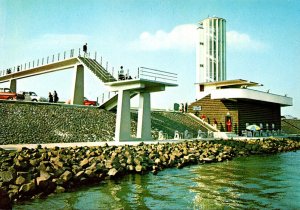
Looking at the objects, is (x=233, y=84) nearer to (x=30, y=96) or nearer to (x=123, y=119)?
(x=123, y=119)

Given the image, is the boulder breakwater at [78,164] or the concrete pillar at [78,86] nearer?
the boulder breakwater at [78,164]

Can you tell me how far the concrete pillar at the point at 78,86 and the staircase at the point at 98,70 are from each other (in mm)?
2111

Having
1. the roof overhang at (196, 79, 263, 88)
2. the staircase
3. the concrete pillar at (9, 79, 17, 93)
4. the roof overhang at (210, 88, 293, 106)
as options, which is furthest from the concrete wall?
the concrete pillar at (9, 79, 17, 93)

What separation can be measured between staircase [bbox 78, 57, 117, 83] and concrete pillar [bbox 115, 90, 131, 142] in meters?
2.42

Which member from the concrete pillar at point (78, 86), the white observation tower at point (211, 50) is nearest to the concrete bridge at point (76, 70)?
the concrete pillar at point (78, 86)

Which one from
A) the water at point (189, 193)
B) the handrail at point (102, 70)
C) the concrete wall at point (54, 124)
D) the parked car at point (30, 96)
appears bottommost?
the water at point (189, 193)

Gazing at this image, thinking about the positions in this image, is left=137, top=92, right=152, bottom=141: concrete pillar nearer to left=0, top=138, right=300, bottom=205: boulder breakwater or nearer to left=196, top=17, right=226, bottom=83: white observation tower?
left=0, top=138, right=300, bottom=205: boulder breakwater

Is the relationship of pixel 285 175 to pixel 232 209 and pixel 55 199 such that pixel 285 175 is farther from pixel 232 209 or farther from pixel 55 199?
pixel 55 199

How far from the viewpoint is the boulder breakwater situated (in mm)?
9781

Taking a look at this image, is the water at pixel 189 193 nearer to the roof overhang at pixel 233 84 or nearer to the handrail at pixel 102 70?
the handrail at pixel 102 70

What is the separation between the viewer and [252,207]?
852 centimetres

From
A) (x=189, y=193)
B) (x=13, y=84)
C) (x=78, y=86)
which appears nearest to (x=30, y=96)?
(x=78, y=86)

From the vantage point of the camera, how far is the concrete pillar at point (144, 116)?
2497cm

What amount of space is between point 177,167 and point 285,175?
5237 mm
